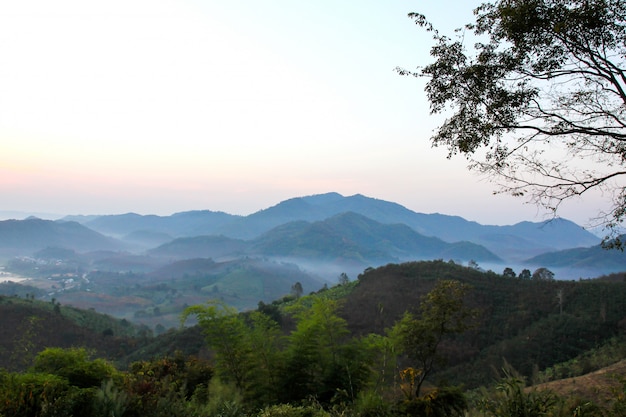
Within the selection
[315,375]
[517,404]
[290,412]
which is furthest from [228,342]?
[517,404]

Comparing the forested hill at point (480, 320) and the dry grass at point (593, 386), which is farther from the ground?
the dry grass at point (593, 386)

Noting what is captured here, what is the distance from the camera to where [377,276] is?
4988 cm

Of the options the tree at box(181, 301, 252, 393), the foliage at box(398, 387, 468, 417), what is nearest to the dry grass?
the foliage at box(398, 387, 468, 417)

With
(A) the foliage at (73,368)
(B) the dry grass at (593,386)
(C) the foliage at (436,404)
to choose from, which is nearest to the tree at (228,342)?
(A) the foliage at (73,368)

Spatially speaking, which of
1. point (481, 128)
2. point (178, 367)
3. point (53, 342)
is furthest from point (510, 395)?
point (53, 342)

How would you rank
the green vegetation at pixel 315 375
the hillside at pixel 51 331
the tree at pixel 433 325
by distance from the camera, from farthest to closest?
the hillside at pixel 51 331, the tree at pixel 433 325, the green vegetation at pixel 315 375

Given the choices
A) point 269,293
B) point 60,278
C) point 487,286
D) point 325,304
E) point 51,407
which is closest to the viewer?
point 51,407

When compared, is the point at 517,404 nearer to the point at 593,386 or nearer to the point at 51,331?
the point at 593,386

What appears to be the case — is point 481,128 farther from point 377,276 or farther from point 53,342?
point 53,342

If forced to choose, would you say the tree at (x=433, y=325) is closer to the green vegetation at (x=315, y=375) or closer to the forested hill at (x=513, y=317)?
the green vegetation at (x=315, y=375)

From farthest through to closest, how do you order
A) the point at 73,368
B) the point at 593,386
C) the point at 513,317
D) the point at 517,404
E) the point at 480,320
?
the point at 480,320, the point at 513,317, the point at 593,386, the point at 73,368, the point at 517,404

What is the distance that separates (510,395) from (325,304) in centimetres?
505

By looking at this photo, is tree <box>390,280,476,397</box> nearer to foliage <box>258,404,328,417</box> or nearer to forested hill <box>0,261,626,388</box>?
forested hill <box>0,261,626,388</box>

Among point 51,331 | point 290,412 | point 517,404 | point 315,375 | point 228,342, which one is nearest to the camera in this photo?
point 517,404
